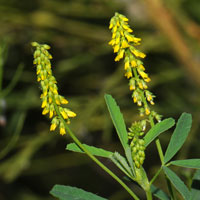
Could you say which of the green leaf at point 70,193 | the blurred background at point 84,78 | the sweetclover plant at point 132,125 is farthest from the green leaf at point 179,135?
the blurred background at point 84,78

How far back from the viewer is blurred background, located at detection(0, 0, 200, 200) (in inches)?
68.8

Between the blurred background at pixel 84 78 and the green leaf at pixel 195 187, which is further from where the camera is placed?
the blurred background at pixel 84 78

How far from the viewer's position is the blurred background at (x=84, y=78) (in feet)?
5.73

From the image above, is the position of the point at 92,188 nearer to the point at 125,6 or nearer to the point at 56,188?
the point at 125,6

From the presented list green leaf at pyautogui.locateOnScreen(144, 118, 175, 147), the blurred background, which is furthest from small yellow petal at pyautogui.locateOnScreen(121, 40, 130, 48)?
the blurred background

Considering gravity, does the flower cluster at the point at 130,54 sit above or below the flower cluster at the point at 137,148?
above

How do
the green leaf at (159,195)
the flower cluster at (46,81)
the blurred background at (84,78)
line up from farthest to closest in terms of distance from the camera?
the blurred background at (84,78)
the green leaf at (159,195)
the flower cluster at (46,81)

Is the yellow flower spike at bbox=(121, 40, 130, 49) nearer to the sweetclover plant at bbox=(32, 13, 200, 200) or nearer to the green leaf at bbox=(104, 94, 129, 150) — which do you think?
the sweetclover plant at bbox=(32, 13, 200, 200)

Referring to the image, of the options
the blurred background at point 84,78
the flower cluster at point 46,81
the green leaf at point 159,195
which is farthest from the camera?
the blurred background at point 84,78

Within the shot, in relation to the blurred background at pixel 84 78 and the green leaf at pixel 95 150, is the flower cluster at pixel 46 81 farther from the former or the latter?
the blurred background at pixel 84 78

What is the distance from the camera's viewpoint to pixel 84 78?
2.09 meters

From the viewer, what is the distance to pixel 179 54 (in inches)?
69.6

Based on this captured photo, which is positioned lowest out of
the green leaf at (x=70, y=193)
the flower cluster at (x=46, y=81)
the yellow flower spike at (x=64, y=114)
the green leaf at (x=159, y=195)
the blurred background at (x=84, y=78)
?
the green leaf at (x=159, y=195)

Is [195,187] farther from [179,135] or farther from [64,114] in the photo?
[64,114]
